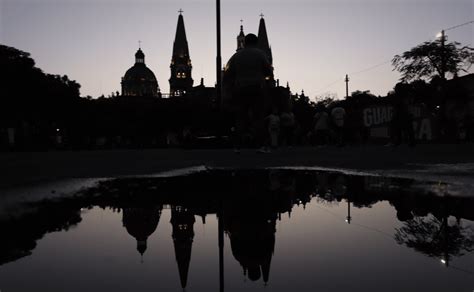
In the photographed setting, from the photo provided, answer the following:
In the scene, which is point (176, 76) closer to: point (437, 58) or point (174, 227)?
point (437, 58)

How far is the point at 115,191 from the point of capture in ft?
15.5

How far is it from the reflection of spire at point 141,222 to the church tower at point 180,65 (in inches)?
5051

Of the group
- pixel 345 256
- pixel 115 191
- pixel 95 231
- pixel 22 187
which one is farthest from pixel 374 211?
pixel 22 187

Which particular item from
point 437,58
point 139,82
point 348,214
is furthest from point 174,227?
point 139,82

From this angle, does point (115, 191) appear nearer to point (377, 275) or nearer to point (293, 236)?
point (293, 236)

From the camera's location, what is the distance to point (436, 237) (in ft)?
7.67

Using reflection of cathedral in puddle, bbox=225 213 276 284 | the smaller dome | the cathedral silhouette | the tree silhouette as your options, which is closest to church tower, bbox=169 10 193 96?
the cathedral silhouette

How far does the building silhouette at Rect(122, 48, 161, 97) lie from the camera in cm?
13775

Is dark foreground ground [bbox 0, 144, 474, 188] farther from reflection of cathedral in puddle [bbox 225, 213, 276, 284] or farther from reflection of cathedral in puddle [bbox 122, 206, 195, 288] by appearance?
reflection of cathedral in puddle [bbox 225, 213, 276, 284]

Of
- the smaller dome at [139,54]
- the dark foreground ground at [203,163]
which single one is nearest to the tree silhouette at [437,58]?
the dark foreground ground at [203,163]

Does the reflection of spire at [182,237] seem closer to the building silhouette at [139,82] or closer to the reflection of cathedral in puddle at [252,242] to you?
the reflection of cathedral in puddle at [252,242]

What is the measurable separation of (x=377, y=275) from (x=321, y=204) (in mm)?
1956

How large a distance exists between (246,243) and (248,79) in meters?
8.51

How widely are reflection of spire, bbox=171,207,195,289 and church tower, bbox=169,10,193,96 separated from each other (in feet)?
422
